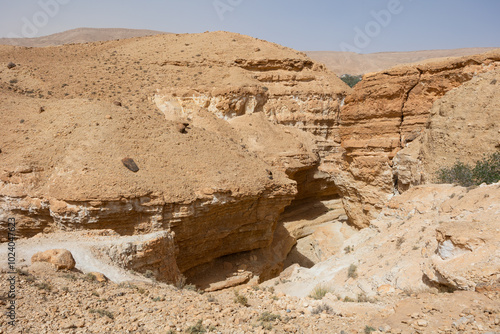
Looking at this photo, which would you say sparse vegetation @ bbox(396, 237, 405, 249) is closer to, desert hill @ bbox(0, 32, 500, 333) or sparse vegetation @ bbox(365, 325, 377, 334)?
desert hill @ bbox(0, 32, 500, 333)

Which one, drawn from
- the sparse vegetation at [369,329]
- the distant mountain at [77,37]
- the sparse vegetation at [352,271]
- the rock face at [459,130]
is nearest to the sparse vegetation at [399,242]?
the sparse vegetation at [352,271]

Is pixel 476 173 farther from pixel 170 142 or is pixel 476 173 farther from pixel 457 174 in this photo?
pixel 170 142

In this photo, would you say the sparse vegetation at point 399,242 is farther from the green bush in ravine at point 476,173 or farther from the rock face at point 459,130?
the rock face at point 459,130

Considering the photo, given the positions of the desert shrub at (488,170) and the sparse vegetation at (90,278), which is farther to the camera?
the desert shrub at (488,170)

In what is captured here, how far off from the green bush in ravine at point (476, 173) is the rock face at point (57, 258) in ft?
37.3

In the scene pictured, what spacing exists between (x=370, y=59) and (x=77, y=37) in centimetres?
7959

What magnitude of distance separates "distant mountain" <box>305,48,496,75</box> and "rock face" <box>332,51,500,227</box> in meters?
64.0

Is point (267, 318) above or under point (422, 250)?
under

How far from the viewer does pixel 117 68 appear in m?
21.3

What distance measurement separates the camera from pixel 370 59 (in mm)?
96625

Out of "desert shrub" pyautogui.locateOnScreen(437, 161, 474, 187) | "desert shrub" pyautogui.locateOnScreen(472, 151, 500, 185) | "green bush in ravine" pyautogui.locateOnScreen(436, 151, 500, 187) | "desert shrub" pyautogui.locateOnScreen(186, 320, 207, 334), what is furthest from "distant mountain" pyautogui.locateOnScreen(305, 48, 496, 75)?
"desert shrub" pyautogui.locateOnScreen(186, 320, 207, 334)

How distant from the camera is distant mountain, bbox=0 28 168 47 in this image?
266ft

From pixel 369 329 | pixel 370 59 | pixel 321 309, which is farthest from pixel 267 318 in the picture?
pixel 370 59

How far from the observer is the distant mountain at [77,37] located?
266ft
